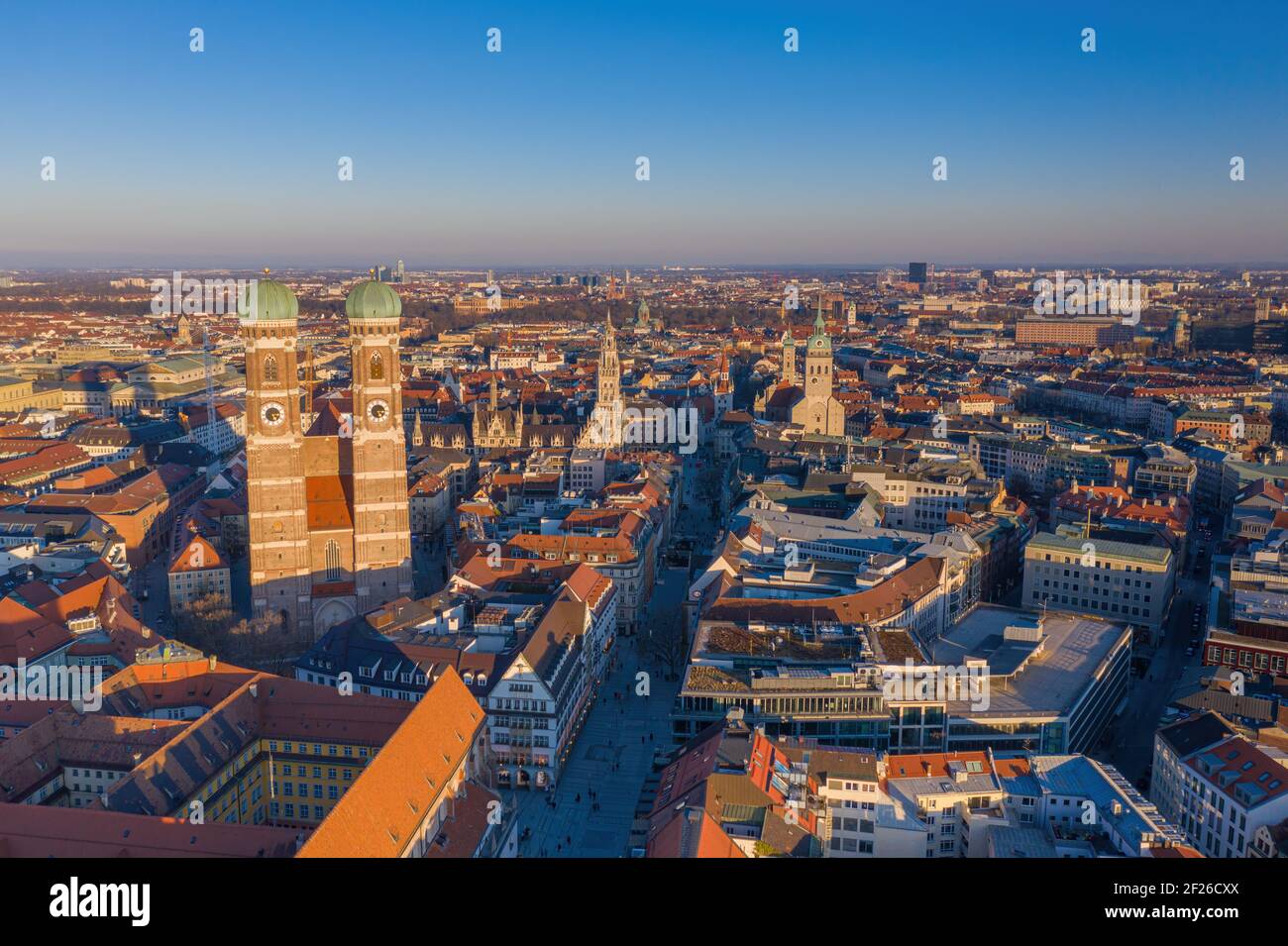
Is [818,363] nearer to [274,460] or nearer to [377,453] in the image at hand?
[377,453]

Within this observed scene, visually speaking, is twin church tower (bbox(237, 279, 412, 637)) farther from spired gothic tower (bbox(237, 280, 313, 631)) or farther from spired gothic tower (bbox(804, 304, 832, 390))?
spired gothic tower (bbox(804, 304, 832, 390))

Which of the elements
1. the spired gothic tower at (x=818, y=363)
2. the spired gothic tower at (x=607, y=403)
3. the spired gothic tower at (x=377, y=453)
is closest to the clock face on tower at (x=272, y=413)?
the spired gothic tower at (x=377, y=453)

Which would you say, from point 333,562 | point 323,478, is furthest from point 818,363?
point 333,562

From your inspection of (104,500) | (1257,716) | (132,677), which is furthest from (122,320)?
(1257,716)

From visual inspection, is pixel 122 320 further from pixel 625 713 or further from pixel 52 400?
pixel 625 713

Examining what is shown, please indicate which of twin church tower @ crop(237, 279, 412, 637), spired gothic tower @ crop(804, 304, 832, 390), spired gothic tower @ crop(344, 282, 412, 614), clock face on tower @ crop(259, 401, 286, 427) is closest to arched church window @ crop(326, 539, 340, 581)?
twin church tower @ crop(237, 279, 412, 637)

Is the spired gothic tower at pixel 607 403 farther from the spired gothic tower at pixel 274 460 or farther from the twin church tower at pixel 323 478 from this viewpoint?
the spired gothic tower at pixel 274 460

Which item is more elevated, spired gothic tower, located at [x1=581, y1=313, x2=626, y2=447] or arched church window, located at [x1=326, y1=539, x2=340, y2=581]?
spired gothic tower, located at [x1=581, y1=313, x2=626, y2=447]
